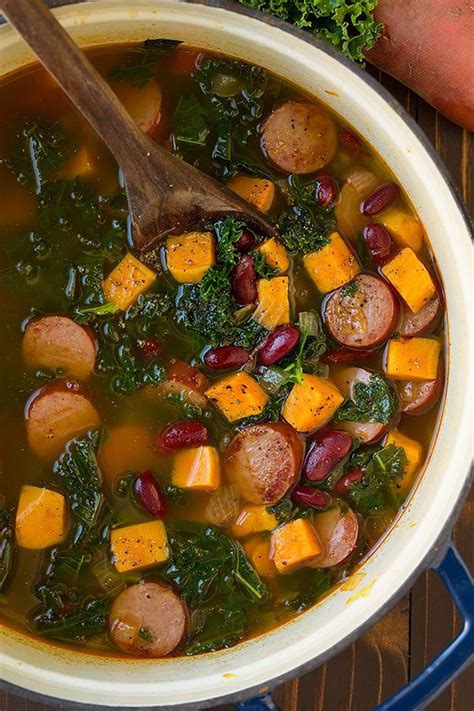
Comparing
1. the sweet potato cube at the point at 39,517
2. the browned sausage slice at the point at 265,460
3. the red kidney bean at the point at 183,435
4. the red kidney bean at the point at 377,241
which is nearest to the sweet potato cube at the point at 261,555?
the browned sausage slice at the point at 265,460

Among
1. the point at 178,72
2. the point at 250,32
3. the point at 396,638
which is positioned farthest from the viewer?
the point at 396,638

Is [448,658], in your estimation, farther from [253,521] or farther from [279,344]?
[279,344]

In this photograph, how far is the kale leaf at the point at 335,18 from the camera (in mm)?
2619

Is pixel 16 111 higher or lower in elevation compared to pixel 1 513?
higher

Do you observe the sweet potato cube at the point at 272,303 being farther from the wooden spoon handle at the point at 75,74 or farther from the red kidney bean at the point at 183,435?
the wooden spoon handle at the point at 75,74

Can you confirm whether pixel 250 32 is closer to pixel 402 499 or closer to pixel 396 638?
pixel 402 499

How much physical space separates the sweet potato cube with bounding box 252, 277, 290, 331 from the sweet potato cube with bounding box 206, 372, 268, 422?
17 cm

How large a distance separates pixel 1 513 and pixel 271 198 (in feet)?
4.09

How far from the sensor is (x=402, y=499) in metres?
Result: 2.81

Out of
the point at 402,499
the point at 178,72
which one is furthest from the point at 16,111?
the point at 402,499

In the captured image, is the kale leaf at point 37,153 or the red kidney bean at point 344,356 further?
the red kidney bean at point 344,356

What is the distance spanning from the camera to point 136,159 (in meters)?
2.48

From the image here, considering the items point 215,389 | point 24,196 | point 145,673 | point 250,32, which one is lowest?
point 145,673

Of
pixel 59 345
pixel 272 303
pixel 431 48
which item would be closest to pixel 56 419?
pixel 59 345
